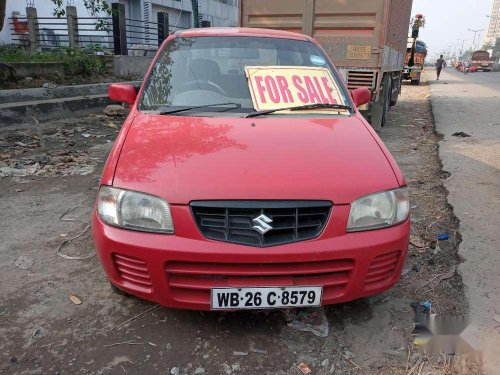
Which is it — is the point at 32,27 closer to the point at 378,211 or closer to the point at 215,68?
the point at 215,68

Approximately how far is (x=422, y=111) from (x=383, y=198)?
34.2ft

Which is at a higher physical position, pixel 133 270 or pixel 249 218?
pixel 249 218

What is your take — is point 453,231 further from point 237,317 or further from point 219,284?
point 219,284

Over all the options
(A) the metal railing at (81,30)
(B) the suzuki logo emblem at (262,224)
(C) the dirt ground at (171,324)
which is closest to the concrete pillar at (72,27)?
(A) the metal railing at (81,30)

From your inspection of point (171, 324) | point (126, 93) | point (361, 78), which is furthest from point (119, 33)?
point (171, 324)

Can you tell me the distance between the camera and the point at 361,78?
7.02 meters

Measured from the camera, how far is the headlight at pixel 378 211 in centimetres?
212

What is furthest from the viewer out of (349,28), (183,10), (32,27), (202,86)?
(183,10)

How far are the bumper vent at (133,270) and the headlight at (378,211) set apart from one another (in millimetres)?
1031

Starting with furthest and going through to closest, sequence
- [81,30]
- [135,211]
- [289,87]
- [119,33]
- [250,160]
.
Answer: [81,30], [119,33], [289,87], [250,160], [135,211]

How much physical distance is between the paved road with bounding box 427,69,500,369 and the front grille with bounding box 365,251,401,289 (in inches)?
27.2

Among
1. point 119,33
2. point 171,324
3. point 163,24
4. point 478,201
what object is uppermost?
point 163,24

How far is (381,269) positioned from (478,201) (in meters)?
2.55

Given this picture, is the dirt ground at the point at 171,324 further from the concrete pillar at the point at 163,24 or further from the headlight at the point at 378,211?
the concrete pillar at the point at 163,24
